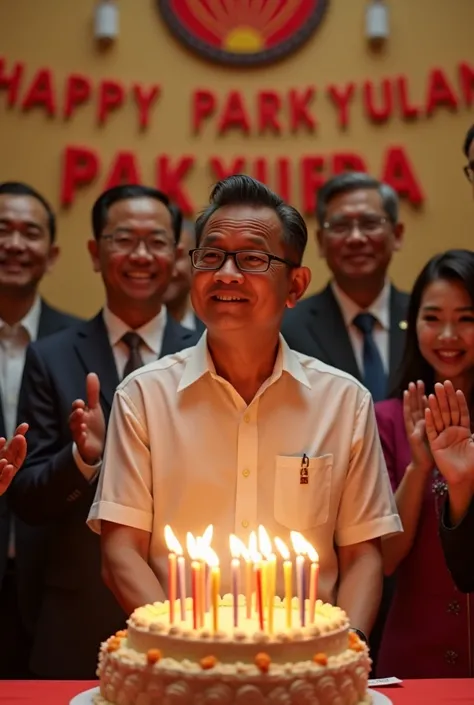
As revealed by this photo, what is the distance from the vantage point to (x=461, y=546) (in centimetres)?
229

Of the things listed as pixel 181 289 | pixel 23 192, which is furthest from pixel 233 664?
pixel 181 289

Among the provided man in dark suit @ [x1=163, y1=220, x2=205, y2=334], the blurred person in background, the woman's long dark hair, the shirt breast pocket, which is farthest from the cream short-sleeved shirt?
man in dark suit @ [x1=163, y1=220, x2=205, y2=334]

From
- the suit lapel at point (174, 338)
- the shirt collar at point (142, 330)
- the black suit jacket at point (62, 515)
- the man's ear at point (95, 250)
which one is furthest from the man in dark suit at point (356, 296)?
the black suit jacket at point (62, 515)

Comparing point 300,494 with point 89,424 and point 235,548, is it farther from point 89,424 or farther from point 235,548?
point 89,424

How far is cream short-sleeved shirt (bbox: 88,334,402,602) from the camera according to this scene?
2285 mm

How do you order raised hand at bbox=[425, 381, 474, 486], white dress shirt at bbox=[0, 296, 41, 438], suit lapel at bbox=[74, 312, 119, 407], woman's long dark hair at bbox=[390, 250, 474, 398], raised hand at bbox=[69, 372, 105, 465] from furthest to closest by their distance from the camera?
1. white dress shirt at bbox=[0, 296, 41, 438]
2. suit lapel at bbox=[74, 312, 119, 407]
3. woman's long dark hair at bbox=[390, 250, 474, 398]
4. raised hand at bbox=[69, 372, 105, 465]
5. raised hand at bbox=[425, 381, 474, 486]

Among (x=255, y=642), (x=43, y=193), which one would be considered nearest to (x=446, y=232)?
(x=43, y=193)

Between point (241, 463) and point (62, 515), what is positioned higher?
point (241, 463)

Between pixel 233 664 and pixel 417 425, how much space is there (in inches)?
48.5

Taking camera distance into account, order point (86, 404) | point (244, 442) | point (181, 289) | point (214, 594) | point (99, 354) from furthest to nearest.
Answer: point (181, 289) → point (99, 354) → point (86, 404) → point (244, 442) → point (214, 594)

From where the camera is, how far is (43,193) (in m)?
4.84

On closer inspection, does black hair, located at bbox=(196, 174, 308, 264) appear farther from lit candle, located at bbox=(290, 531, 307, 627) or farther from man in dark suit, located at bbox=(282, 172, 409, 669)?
man in dark suit, located at bbox=(282, 172, 409, 669)

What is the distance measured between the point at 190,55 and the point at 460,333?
2744 millimetres

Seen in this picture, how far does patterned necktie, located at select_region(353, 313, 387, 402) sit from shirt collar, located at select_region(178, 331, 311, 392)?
0.99 metres
